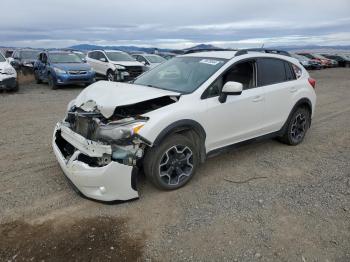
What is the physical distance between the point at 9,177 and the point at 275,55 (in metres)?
4.45

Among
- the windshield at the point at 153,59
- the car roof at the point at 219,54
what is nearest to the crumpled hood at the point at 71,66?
the windshield at the point at 153,59

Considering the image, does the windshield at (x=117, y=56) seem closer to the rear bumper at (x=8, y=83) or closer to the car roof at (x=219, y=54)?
the rear bumper at (x=8, y=83)

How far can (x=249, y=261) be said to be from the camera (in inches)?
114

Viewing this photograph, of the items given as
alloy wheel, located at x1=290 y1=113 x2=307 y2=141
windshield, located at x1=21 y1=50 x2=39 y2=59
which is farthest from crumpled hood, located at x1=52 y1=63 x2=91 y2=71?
alloy wheel, located at x1=290 y1=113 x2=307 y2=141

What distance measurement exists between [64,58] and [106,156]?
12.2m

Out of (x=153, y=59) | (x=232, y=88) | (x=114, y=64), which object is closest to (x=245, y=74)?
(x=232, y=88)

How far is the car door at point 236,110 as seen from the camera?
431cm

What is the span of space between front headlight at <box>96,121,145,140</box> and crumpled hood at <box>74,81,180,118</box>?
8.5 inches

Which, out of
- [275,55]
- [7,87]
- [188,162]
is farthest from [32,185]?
[7,87]

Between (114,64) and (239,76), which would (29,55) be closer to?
(114,64)

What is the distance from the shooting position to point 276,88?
521cm

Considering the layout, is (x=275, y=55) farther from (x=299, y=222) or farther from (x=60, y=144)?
(x=60, y=144)

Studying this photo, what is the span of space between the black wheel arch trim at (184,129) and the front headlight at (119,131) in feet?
0.86

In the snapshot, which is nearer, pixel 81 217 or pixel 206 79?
pixel 81 217
